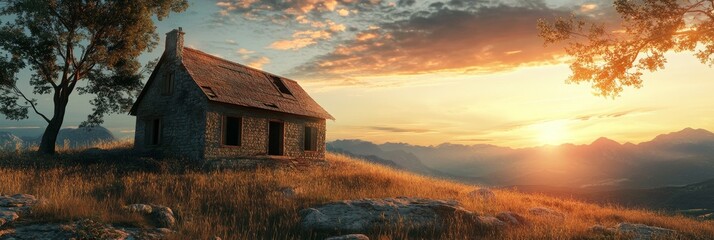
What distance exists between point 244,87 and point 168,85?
394 centimetres

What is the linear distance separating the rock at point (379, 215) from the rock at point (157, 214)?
8.79ft

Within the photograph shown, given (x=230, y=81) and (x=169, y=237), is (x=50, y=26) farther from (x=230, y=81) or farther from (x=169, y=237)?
(x=169, y=237)

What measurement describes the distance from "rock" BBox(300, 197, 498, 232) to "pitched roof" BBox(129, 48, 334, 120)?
476 inches

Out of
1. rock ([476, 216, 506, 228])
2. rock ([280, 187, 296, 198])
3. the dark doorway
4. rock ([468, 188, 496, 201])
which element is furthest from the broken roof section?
rock ([476, 216, 506, 228])

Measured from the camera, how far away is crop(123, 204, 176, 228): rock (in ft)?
28.1

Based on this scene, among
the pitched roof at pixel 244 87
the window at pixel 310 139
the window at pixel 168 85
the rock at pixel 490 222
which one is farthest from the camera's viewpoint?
the window at pixel 310 139

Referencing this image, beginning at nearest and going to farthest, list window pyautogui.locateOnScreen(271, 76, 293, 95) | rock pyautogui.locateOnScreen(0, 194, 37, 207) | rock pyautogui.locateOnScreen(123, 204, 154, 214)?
rock pyautogui.locateOnScreen(0, 194, 37, 207) → rock pyautogui.locateOnScreen(123, 204, 154, 214) → window pyautogui.locateOnScreen(271, 76, 293, 95)

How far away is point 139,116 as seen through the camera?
25.1 meters

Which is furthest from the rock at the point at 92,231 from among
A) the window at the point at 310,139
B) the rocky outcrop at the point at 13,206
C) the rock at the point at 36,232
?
the window at the point at 310,139

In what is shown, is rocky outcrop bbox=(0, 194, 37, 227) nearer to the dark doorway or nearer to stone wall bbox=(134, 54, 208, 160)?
stone wall bbox=(134, 54, 208, 160)

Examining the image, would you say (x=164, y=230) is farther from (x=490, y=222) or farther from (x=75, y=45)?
(x=75, y=45)

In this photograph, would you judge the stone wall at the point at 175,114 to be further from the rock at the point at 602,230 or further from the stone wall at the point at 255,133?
the rock at the point at 602,230

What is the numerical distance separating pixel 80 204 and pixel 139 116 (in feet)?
58.2

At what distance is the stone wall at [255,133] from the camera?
21.0 m
